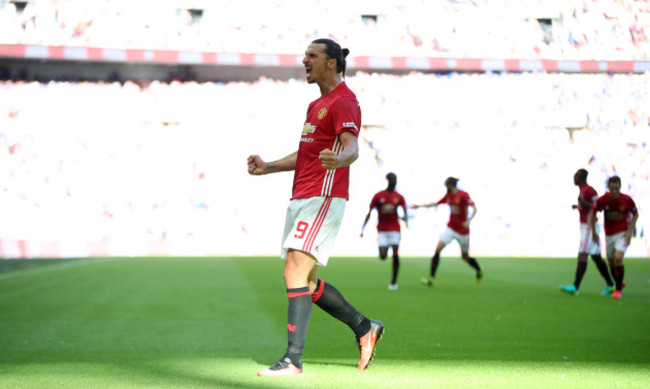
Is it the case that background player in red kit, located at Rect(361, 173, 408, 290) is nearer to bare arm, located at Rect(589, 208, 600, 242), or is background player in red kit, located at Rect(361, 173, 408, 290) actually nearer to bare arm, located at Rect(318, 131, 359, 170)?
A: bare arm, located at Rect(589, 208, 600, 242)

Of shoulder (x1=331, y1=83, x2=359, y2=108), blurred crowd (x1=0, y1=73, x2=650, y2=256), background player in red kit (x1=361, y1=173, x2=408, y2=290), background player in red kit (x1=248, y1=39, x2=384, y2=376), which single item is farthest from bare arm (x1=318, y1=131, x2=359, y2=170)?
blurred crowd (x1=0, y1=73, x2=650, y2=256)

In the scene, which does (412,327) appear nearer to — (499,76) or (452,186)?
(452,186)

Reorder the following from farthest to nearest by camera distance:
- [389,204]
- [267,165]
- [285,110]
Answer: [285,110] < [389,204] < [267,165]

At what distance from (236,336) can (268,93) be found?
2660 cm

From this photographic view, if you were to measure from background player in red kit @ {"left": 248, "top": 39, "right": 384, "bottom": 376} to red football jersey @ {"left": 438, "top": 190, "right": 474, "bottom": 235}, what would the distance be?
9215 mm

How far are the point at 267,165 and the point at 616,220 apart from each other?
805 cm

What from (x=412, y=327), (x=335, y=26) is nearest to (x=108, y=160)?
(x=335, y=26)

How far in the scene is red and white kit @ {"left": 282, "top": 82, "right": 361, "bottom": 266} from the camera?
5.15 m

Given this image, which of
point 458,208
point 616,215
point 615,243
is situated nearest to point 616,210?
point 616,215

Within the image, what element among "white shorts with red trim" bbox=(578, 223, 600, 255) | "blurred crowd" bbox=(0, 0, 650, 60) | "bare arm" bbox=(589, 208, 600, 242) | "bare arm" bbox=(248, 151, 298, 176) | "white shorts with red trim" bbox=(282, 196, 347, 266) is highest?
"blurred crowd" bbox=(0, 0, 650, 60)

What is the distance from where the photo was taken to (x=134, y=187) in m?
31.1

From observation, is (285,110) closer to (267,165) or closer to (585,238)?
(585,238)

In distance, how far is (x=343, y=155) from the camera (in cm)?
489

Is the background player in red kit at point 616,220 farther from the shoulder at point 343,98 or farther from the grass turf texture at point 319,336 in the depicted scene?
the shoulder at point 343,98
